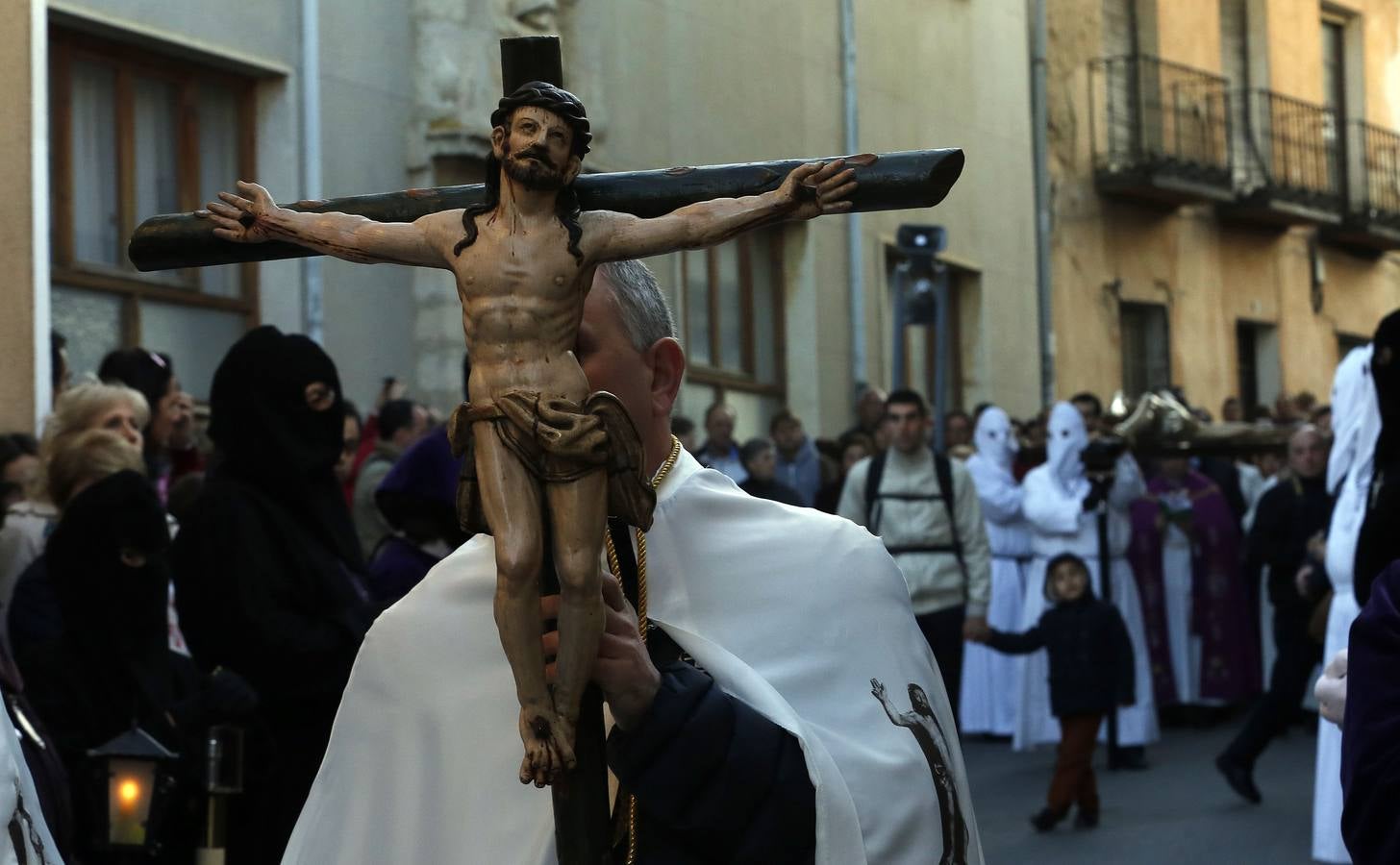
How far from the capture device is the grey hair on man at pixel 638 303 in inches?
127

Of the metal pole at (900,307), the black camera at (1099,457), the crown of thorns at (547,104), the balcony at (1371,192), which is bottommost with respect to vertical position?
the black camera at (1099,457)

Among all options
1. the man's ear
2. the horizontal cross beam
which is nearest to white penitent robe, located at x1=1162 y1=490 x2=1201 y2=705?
the man's ear

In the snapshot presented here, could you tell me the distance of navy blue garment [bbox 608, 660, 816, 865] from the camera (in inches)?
115

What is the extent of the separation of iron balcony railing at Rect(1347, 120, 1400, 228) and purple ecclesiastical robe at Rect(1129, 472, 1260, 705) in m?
16.8

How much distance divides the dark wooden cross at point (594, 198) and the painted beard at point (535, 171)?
0.09 metres

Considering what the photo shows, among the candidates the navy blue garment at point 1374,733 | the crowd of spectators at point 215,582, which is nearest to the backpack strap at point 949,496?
the crowd of spectators at point 215,582

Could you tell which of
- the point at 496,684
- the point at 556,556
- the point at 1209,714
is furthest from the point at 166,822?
the point at 1209,714

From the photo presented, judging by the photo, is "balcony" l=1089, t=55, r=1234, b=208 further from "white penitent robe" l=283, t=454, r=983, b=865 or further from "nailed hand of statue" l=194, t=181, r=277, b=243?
"nailed hand of statue" l=194, t=181, r=277, b=243

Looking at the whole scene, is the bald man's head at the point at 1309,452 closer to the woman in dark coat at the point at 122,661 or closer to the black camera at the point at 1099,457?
the black camera at the point at 1099,457

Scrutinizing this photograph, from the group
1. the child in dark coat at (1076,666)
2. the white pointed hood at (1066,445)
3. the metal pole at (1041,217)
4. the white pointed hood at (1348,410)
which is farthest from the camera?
the metal pole at (1041,217)

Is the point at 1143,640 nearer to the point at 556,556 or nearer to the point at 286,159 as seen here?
the point at 286,159

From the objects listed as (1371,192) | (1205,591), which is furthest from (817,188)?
(1371,192)

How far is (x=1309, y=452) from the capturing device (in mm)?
14336

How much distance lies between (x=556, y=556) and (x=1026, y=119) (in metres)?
23.7
